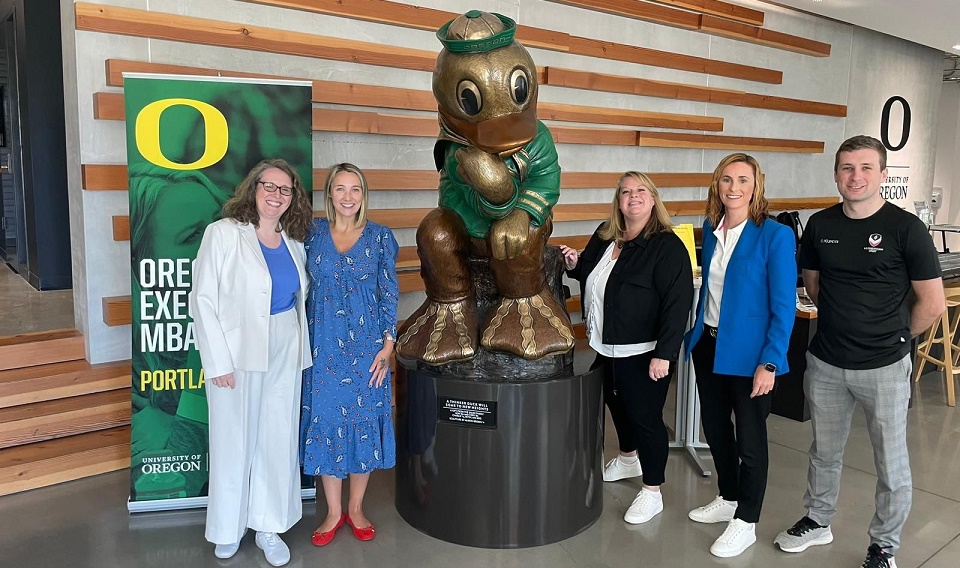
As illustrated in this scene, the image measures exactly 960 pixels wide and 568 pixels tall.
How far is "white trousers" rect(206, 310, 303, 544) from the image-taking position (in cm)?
254

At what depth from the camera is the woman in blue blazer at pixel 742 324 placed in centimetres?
251

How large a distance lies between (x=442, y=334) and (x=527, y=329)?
32 cm

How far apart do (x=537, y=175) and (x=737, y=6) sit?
4.23 meters

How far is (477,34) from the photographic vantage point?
2295 mm

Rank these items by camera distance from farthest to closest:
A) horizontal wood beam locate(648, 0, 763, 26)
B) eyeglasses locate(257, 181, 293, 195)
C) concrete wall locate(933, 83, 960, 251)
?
concrete wall locate(933, 83, 960, 251) → horizontal wood beam locate(648, 0, 763, 26) → eyeglasses locate(257, 181, 293, 195)

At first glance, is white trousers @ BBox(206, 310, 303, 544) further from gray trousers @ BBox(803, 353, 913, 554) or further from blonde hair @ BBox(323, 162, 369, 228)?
gray trousers @ BBox(803, 353, 913, 554)

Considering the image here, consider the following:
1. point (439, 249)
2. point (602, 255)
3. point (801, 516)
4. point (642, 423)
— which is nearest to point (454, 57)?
point (439, 249)

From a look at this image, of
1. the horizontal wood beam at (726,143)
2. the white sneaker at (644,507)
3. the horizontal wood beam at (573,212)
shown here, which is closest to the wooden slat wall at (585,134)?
the horizontal wood beam at (726,143)

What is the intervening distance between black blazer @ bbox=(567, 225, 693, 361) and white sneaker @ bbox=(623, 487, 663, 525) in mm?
656

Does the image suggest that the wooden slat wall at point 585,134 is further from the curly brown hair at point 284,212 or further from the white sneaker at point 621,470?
the white sneaker at point 621,470

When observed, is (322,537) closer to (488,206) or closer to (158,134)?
(488,206)

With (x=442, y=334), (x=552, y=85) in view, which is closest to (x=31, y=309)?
(x=442, y=334)

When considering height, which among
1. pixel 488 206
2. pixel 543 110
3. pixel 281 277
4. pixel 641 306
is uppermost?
pixel 543 110

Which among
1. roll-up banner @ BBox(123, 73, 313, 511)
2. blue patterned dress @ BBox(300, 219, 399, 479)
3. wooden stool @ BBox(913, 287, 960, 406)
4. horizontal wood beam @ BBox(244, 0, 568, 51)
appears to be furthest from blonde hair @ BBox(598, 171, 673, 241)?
wooden stool @ BBox(913, 287, 960, 406)
